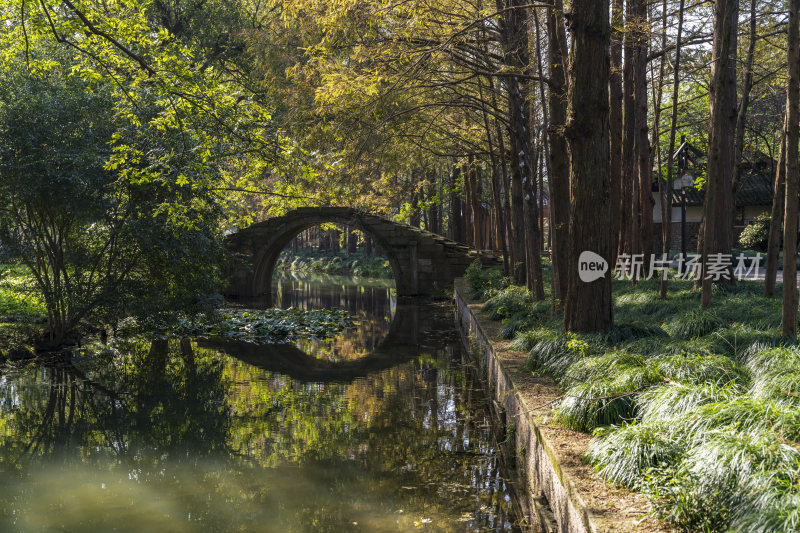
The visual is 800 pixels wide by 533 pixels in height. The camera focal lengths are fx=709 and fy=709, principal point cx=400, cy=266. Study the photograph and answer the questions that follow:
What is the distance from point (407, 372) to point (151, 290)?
558 cm

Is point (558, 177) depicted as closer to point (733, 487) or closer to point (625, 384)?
point (625, 384)

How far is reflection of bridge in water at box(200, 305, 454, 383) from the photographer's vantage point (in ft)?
40.7

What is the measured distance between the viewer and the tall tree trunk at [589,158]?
795 centimetres

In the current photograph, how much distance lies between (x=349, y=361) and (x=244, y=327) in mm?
4483

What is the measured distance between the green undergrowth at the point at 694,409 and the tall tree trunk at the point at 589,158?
0.44 metres

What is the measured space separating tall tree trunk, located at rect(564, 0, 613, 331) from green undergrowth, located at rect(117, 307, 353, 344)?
29.9ft

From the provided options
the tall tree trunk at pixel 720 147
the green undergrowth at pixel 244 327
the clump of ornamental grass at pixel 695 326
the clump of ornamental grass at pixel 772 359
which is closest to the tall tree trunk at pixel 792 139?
the clump of ornamental grass at pixel 772 359

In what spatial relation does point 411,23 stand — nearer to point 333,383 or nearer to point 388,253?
point 333,383

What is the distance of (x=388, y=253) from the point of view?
26250 millimetres

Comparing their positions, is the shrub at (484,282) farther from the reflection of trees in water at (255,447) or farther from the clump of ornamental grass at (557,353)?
the clump of ornamental grass at (557,353)

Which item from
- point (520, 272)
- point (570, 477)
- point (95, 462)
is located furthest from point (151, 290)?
point (570, 477)

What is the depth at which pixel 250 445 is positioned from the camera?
7.88m

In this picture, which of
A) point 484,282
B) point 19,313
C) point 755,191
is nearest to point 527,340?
point 484,282

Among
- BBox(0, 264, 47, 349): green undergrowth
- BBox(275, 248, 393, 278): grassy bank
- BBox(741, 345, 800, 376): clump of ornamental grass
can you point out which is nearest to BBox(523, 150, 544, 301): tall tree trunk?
BBox(741, 345, 800, 376): clump of ornamental grass
